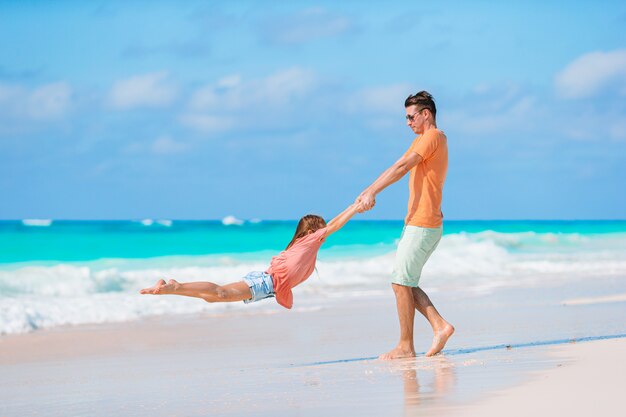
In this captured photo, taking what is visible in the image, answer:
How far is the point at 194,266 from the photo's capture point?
78.3 ft

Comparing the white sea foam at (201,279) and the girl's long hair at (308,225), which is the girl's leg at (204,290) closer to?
the girl's long hair at (308,225)

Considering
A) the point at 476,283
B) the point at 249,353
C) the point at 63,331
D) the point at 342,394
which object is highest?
the point at 476,283

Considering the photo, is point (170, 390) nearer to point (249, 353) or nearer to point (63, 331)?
point (249, 353)

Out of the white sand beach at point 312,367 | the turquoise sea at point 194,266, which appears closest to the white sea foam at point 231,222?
the turquoise sea at point 194,266

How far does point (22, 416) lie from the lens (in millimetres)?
4832

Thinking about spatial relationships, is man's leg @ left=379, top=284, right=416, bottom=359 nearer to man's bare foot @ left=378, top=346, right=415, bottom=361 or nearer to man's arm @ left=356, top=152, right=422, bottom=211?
man's bare foot @ left=378, top=346, right=415, bottom=361

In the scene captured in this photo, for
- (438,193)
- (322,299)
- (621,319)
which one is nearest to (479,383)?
(438,193)

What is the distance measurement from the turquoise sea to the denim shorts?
4.07 m

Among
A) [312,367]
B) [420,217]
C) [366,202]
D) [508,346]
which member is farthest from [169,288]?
[508,346]

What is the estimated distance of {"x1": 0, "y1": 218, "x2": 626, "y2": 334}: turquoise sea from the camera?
35.2ft

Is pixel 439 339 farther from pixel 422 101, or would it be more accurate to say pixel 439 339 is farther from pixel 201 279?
pixel 201 279

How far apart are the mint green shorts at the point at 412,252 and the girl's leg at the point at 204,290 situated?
3.42 feet

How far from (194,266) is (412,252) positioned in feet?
59.2

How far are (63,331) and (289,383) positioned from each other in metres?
4.43
